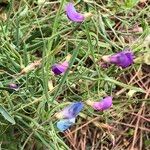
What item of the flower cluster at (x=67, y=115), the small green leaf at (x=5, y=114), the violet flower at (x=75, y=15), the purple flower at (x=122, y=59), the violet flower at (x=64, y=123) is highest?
the violet flower at (x=75, y=15)

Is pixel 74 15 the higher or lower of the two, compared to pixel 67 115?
higher

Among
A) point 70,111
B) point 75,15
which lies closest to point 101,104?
point 70,111

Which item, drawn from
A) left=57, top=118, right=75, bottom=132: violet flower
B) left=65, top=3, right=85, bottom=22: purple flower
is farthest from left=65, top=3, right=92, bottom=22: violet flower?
left=57, top=118, right=75, bottom=132: violet flower

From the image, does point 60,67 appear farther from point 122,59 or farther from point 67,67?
point 122,59

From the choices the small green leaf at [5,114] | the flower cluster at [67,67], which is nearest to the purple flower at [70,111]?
the flower cluster at [67,67]

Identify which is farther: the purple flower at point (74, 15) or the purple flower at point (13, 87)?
the purple flower at point (13, 87)

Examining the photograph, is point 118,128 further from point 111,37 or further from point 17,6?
point 17,6

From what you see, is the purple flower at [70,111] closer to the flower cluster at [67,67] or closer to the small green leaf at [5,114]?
the flower cluster at [67,67]

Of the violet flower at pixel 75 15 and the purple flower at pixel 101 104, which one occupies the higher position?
the violet flower at pixel 75 15

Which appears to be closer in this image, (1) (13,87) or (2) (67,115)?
(2) (67,115)

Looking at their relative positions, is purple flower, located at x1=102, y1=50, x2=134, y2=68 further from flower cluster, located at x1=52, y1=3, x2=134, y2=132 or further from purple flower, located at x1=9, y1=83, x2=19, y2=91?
purple flower, located at x1=9, y1=83, x2=19, y2=91
